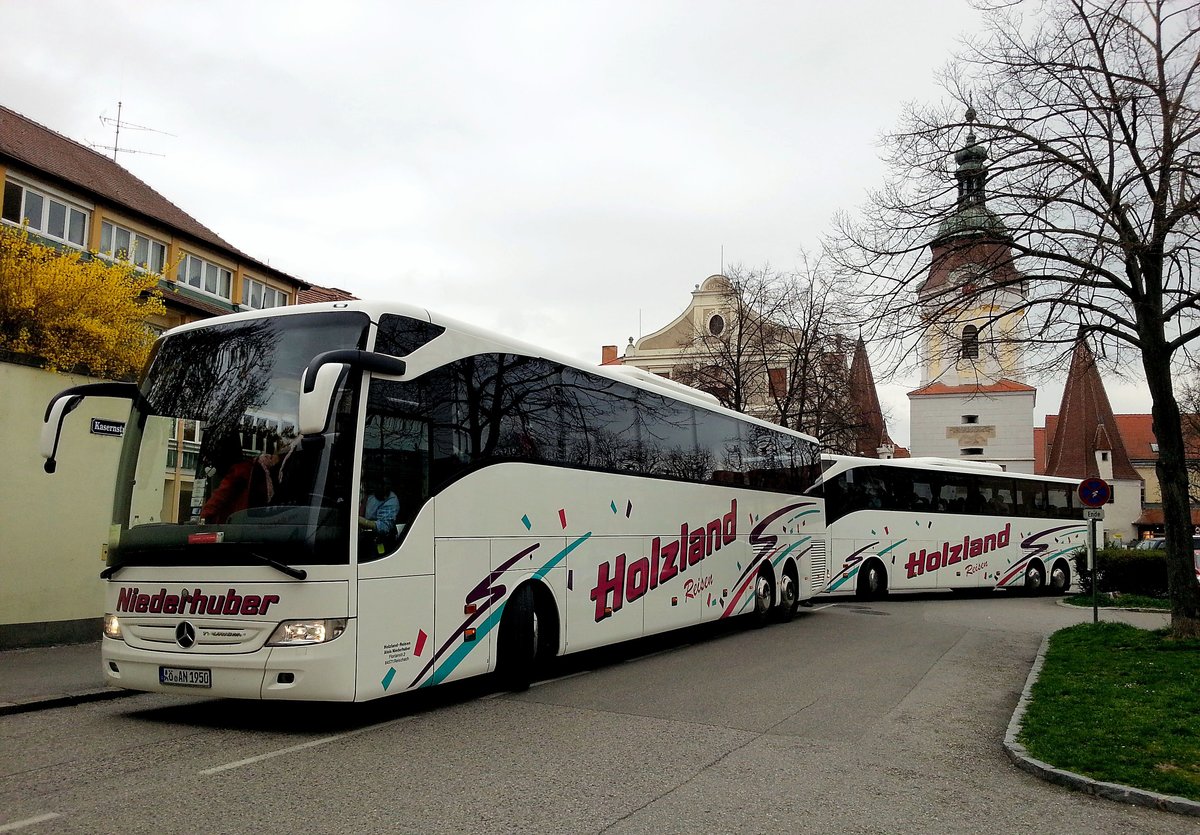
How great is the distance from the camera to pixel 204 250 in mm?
36875

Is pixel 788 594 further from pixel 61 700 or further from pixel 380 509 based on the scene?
pixel 61 700

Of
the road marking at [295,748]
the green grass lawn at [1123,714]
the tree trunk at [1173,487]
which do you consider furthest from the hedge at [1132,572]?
the road marking at [295,748]

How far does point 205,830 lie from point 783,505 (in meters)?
14.2

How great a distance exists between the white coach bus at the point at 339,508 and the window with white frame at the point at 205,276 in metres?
28.9

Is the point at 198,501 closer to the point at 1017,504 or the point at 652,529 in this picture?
the point at 652,529

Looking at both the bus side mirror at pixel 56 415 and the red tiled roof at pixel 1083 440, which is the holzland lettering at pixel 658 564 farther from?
the red tiled roof at pixel 1083 440

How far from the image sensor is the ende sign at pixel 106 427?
13656 millimetres

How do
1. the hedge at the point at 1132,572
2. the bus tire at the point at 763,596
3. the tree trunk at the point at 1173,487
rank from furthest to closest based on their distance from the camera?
the hedge at the point at 1132,572
the bus tire at the point at 763,596
the tree trunk at the point at 1173,487

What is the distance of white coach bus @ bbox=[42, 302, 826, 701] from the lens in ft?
25.4

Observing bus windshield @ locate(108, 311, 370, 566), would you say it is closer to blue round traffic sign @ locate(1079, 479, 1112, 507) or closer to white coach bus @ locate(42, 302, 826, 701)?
white coach bus @ locate(42, 302, 826, 701)

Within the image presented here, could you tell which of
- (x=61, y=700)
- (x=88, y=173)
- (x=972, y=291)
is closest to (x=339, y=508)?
(x=61, y=700)

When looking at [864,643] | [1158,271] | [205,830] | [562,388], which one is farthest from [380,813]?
[1158,271]

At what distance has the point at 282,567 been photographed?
7.60m

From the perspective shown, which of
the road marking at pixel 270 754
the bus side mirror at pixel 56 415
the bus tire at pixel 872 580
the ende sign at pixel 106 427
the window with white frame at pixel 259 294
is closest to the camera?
the road marking at pixel 270 754
